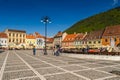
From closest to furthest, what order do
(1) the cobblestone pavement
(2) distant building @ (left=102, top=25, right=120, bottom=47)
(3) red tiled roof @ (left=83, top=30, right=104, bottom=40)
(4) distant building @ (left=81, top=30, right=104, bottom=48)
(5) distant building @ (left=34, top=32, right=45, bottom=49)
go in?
(1) the cobblestone pavement
(2) distant building @ (left=102, top=25, right=120, bottom=47)
(4) distant building @ (left=81, top=30, right=104, bottom=48)
(3) red tiled roof @ (left=83, top=30, right=104, bottom=40)
(5) distant building @ (left=34, top=32, right=45, bottom=49)

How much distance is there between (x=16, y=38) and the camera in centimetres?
9769

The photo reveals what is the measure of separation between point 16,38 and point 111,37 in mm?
58933

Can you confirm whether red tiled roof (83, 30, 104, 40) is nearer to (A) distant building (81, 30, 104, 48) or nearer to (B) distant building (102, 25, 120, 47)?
(A) distant building (81, 30, 104, 48)

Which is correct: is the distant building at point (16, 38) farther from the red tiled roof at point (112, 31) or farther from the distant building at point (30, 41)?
the red tiled roof at point (112, 31)

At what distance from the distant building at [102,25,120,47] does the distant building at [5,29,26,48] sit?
2052 inches

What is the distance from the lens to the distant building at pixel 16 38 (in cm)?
9350

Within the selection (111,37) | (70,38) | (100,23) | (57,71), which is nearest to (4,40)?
(70,38)

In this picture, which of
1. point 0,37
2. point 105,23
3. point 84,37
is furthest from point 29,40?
point 105,23

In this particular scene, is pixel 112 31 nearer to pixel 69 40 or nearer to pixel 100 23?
pixel 69 40

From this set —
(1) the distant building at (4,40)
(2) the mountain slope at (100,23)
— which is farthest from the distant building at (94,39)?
(2) the mountain slope at (100,23)

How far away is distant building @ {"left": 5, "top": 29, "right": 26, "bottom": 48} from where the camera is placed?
9350 centimetres

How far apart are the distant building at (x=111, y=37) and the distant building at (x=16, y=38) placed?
52111 mm

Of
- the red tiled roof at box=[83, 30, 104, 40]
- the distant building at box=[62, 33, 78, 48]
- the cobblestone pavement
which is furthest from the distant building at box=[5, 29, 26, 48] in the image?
the cobblestone pavement

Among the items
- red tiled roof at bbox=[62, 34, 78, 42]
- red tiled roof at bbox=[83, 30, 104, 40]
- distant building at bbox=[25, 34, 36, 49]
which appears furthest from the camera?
distant building at bbox=[25, 34, 36, 49]
